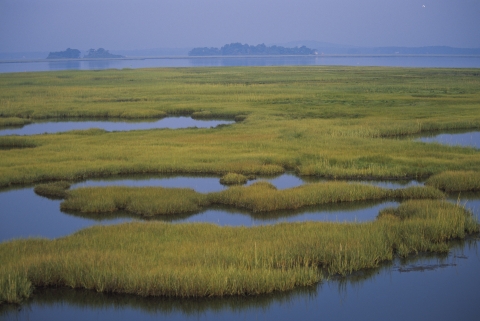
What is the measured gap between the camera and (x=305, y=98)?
50938 millimetres

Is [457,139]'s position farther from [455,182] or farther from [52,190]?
[52,190]

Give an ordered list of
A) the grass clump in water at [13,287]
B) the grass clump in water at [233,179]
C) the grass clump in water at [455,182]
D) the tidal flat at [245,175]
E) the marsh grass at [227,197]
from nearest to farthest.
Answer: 1. the grass clump in water at [13,287]
2. the tidal flat at [245,175]
3. the marsh grass at [227,197]
4. the grass clump in water at [455,182]
5. the grass clump in water at [233,179]

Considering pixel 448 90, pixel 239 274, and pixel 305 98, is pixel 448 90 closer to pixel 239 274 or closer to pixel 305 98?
pixel 305 98

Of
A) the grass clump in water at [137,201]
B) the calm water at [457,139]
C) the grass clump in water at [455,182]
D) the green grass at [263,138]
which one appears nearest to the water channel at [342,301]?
the grass clump in water at [455,182]

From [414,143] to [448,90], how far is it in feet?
103

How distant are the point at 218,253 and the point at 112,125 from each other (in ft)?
91.6

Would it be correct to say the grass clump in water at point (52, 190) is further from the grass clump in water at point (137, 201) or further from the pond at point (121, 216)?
the grass clump in water at point (137, 201)

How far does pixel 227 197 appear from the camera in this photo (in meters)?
18.9

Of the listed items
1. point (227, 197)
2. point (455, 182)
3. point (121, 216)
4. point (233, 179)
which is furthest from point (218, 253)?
point (455, 182)

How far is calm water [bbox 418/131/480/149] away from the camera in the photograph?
2845cm

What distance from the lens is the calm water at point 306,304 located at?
37.5ft

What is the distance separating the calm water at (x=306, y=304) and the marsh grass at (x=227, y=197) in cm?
581

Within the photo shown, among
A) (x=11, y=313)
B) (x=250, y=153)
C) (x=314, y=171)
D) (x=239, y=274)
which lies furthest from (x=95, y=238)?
(x=250, y=153)

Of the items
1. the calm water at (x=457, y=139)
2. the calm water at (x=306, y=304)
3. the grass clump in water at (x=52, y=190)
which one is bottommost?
the calm water at (x=306, y=304)
